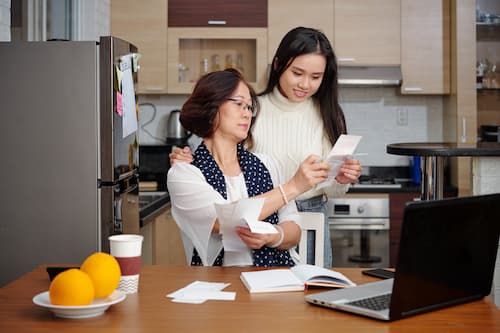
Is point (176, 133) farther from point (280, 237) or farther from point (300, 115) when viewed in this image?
point (280, 237)

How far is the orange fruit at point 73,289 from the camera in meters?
1.68

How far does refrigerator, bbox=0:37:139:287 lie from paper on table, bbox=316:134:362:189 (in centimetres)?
103

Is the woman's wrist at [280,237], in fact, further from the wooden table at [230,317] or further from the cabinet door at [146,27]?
the cabinet door at [146,27]

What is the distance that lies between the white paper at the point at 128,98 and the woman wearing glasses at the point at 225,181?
2.59 feet

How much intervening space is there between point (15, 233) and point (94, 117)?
562 millimetres

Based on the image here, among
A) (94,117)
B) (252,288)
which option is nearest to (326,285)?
(252,288)

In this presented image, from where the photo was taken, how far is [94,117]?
3.17 metres

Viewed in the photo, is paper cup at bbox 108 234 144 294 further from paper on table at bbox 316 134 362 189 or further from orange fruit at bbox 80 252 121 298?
paper on table at bbox 316 134 362 189

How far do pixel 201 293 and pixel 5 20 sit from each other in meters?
1.86

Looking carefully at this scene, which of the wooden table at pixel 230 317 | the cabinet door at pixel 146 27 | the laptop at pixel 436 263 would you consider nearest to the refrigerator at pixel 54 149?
the wooden table at pixel 230 317

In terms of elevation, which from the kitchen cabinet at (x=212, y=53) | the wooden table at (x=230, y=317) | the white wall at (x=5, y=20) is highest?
the kitchen cabinet at (x=212, y=53)

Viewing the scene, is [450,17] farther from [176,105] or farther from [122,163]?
[122,163]

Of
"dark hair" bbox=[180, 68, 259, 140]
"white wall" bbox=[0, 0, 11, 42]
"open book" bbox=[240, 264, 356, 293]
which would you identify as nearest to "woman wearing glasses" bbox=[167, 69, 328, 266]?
"dark hair" bbox=[180, 68, 259, 140]

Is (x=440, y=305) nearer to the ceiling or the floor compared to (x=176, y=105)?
nearer to the floor
